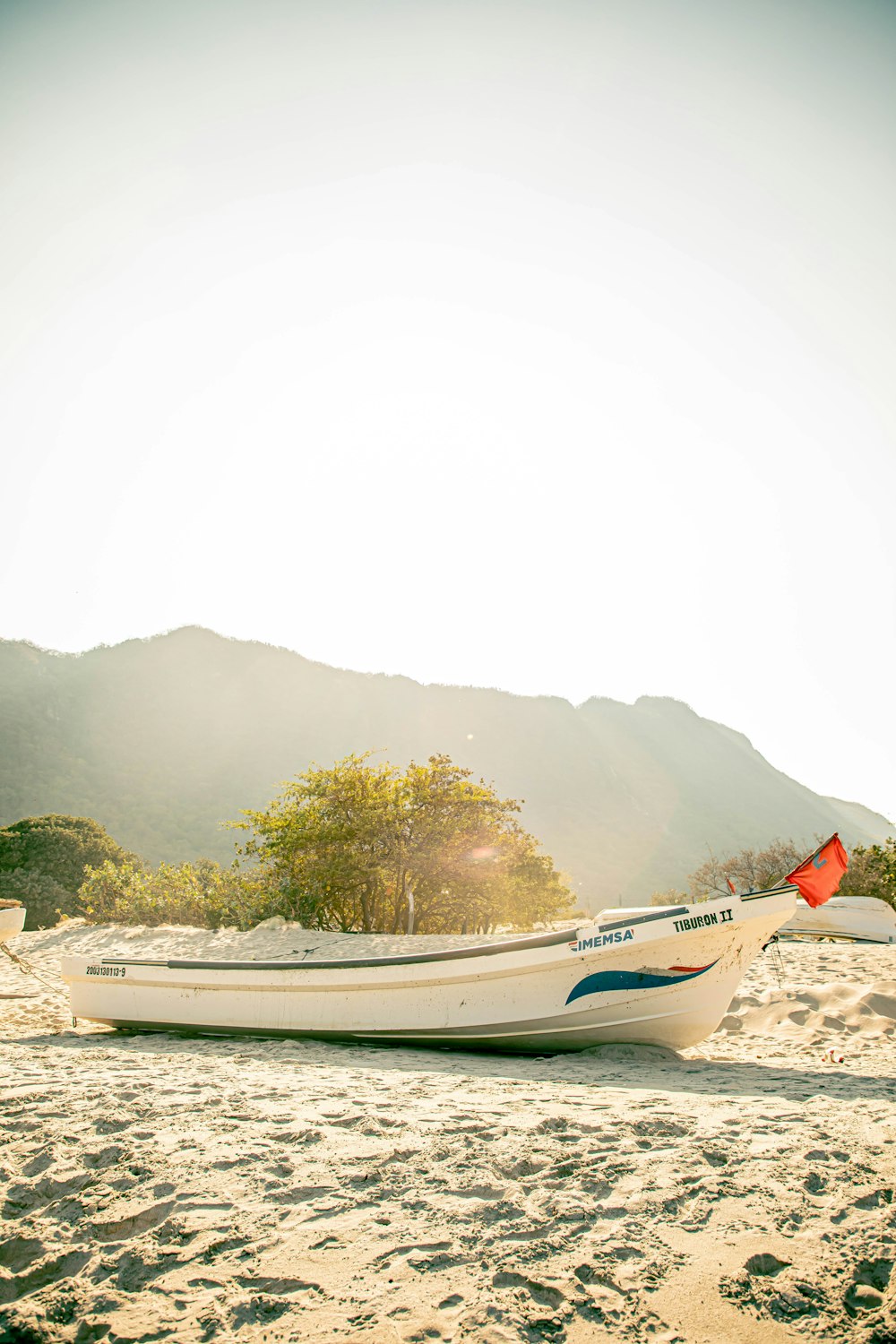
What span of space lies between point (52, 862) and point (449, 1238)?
139 ft

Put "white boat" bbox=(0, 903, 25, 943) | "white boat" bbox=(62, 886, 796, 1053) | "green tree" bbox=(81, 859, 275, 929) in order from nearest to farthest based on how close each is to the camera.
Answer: "white boat" bbox=(62, 886, 796, 1053), "white boat" bbox=(0, 903, 25, 943), "green tree" bbox=(81, 859, 275, 929)

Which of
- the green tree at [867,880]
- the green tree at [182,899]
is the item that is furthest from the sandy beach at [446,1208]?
the green tree at [867,880]

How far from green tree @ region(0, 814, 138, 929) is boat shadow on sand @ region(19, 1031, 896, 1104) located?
3229cm

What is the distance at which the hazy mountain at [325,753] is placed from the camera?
231ft

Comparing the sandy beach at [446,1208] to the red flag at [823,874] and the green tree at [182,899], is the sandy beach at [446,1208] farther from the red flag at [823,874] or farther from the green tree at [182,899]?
the green tree at [182,899]

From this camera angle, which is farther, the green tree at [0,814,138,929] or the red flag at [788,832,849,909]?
Result: the green tree at [0,814,138,929]

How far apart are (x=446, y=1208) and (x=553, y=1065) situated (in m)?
3.99

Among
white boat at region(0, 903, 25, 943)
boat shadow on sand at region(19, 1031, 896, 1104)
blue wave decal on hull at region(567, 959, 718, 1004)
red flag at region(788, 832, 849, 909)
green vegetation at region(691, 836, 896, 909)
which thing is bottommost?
green vegetation at region(691, 836, 896, 909)

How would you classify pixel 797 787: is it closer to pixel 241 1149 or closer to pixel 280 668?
pixel 280 668

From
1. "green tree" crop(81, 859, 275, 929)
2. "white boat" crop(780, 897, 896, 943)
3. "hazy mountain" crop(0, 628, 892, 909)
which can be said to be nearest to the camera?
"green tree" crop(81, 859, 275, 929)

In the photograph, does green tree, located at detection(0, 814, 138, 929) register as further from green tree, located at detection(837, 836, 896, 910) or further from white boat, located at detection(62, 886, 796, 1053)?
green tree, located at detection(837, 836, 896, 910)

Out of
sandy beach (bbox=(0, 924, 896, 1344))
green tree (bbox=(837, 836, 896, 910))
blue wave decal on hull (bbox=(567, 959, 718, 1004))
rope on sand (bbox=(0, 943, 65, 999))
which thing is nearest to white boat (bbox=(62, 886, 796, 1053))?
blue wave decal on hull (bbox=(567, 959, 718, 1004))

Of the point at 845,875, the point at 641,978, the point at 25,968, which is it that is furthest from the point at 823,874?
the point at 845,875

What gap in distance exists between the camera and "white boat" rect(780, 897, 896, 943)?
21359mm
